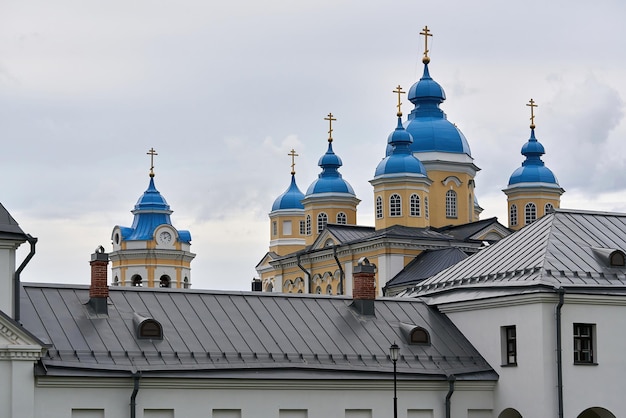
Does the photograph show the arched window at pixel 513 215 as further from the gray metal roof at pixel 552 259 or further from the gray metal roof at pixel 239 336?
the gray metal roof at pixel 239 336

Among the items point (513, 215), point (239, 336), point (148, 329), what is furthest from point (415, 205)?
point (148, 329)

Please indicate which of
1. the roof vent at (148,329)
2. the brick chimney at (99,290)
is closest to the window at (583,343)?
the roof vent at (148,329)

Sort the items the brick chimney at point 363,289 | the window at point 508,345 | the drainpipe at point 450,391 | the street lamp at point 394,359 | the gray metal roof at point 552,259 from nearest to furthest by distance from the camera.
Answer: the street lamp at point 394,359 → the drainpipe at point 450,391 → the gray metal roof at point 552,259 → the window at point 508,345 → the brick chimney at point 363,289

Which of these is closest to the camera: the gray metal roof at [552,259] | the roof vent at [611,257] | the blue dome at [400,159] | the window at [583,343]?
the window at [583,343]

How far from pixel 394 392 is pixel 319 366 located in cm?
210

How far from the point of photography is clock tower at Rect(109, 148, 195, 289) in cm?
10131

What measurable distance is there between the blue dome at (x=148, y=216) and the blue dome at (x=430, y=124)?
92.7 ft

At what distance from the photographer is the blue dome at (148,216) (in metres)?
102

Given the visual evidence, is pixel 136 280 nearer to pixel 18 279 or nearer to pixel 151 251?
pixel 151 251

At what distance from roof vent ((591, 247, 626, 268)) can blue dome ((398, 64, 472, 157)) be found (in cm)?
4101

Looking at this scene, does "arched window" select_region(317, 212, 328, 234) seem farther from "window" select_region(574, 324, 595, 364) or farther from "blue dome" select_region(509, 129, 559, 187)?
"window" select_region(574, 324, 595, 364)

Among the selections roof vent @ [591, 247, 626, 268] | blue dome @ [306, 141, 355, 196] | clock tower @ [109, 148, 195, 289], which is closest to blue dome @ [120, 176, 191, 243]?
clock tower @ [109, 148, 195, 289]

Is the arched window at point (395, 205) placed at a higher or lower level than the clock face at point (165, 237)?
lower

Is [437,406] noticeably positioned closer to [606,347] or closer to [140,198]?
[606,347]
